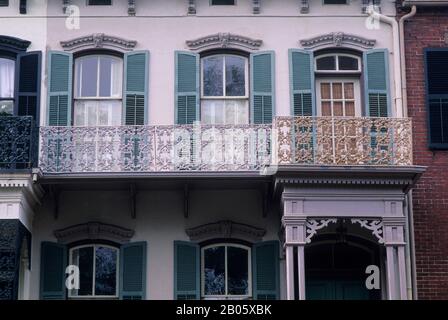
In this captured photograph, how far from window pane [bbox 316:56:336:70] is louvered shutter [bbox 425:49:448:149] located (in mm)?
1833

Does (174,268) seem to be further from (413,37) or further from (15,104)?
(413,37)

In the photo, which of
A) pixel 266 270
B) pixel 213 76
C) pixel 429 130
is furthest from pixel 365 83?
pixel 266 270

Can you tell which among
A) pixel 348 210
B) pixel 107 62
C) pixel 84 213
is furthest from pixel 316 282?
pixel 107 62

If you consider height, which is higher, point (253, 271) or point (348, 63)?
point (348, 63)

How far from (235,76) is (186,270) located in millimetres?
4040

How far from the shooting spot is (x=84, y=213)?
825 inches

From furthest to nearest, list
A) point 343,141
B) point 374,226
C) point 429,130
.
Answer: point 429,130 → point 343,141 → point 374,226

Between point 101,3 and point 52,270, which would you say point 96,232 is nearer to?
point 52,270

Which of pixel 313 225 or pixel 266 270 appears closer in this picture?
pixel 313 225

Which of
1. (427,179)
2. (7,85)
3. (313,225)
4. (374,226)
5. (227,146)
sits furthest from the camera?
(7,85)

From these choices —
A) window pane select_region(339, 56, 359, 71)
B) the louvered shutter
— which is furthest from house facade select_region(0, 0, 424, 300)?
the louvered shutter

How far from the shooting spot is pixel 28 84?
21.6 meters

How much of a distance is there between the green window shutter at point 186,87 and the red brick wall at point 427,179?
419 centimetres

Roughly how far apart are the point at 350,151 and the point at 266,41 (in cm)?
322
